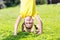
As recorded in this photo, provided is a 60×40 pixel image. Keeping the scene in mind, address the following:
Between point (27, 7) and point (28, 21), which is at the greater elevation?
point (27, 7)

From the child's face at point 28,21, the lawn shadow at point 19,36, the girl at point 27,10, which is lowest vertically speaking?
the lawn shadow at point 19,36

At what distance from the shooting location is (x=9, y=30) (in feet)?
31.8

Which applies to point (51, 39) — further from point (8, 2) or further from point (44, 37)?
point (8, 2)

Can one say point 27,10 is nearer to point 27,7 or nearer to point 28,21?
point 27,7

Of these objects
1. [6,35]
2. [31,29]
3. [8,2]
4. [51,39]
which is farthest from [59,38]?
[8,2]

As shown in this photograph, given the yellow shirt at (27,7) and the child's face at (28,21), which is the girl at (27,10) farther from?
the child's face at (28,21)

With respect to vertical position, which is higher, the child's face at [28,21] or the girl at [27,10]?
the girl at [27,10]

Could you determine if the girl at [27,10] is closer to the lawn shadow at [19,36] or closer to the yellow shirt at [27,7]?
the yellow shirt at [27,7]

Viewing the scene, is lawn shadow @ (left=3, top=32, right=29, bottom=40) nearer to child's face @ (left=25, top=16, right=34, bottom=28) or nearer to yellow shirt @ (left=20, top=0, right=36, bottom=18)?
child's face @ (left=25, top=16, right=34, bottom=28)

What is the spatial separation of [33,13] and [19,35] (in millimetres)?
846

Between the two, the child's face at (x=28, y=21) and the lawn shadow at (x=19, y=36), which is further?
the child's face at (x=28, y=21)

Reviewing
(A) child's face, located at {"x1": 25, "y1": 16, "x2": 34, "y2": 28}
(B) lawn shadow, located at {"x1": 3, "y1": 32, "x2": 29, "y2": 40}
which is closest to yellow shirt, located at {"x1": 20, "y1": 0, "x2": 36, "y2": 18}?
(A) child's face, located at {"x1": 25, "y1": 16, "x2": 34, "y2": 28}

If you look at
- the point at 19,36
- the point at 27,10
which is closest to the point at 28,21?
the point at 27,10

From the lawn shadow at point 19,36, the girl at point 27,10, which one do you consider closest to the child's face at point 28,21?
the girl at point 27,10
